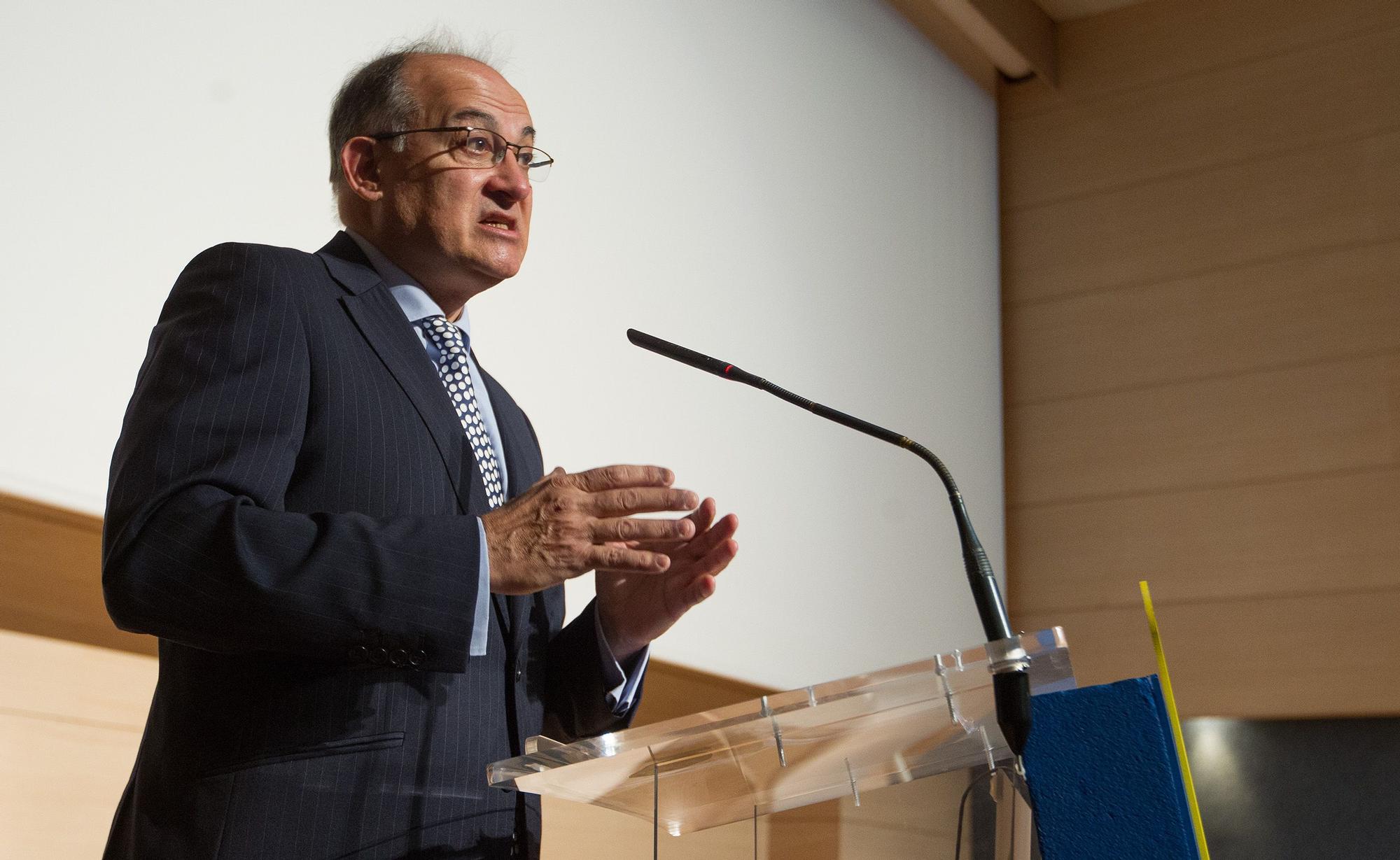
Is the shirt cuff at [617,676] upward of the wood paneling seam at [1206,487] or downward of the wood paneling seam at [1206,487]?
downward

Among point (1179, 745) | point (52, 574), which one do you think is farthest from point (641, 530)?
point (52, 574)

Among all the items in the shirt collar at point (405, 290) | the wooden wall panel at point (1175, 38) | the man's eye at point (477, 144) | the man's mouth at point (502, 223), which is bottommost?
the shirt collar at point (405, 290)

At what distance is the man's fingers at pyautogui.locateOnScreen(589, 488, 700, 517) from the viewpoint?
1.24 meters

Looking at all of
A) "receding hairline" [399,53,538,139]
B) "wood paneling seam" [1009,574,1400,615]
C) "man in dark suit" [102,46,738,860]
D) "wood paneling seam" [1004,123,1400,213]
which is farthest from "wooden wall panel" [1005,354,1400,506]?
"man in dark suit" [102,46,738,860]

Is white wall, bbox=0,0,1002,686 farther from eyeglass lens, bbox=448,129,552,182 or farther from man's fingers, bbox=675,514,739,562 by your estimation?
man's fingers, bbox=675,514,739,562

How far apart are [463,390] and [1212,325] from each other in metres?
3.52

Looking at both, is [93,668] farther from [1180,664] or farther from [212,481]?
[1180,664]

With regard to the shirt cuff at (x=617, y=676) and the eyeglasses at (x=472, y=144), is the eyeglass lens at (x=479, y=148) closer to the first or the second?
the eyeglasses at (x=472, y=144)

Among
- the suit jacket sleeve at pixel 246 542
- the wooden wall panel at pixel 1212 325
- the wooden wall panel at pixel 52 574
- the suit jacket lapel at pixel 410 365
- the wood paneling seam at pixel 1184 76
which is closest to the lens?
the suit jacket sleeve at pixel 246 542

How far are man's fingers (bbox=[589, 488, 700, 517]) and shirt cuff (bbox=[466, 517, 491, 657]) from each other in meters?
0.10

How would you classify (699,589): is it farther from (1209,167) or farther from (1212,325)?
(1209,167)

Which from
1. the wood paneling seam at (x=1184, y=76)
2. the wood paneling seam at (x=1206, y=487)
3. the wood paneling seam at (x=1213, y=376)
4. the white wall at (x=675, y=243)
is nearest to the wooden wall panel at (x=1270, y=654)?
the wood paneling seam at (x=1206, y=487)

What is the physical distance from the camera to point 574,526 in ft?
4.04

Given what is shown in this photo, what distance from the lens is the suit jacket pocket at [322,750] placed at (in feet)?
4.07
